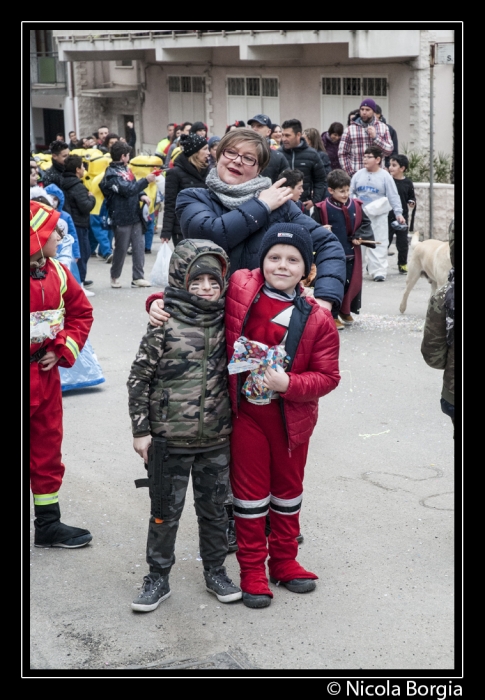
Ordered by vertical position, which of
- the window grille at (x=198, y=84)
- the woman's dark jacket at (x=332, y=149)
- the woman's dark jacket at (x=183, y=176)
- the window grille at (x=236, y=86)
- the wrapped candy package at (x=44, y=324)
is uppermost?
the window grille at (x=198, y=84)

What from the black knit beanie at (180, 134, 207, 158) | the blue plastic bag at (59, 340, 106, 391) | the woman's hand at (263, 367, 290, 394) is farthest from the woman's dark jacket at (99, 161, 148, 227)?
the woman's hand at (263, 367, 290, 394)

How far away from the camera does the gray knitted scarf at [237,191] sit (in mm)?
4508

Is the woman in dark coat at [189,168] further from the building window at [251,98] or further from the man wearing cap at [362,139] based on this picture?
the building window at [251,98]

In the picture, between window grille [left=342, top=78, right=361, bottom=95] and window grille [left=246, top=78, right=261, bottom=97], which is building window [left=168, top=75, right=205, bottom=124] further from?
window grille [left=342, top=78, right=361, bottom=95]

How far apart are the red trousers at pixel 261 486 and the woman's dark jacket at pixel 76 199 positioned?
851cm

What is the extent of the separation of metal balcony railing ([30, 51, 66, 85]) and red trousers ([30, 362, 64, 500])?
3217cm

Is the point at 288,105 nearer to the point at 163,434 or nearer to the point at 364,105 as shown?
the point at 364,105

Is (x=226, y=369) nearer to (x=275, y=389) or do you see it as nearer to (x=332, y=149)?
(x=275, y=389)

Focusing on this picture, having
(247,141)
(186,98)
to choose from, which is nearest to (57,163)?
(247,141)

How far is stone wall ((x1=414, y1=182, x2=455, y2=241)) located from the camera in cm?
1593

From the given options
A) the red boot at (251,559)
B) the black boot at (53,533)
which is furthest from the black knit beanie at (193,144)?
the red boot at (251,559)

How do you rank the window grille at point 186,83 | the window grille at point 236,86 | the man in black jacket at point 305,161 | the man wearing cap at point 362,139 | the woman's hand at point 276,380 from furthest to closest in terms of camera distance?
the window grille at point 186,83, the window grille at point 236,86, the man wearing cap at point 362,139, the man in black jacket at point 305,161, the woman's hand at point 276,380
